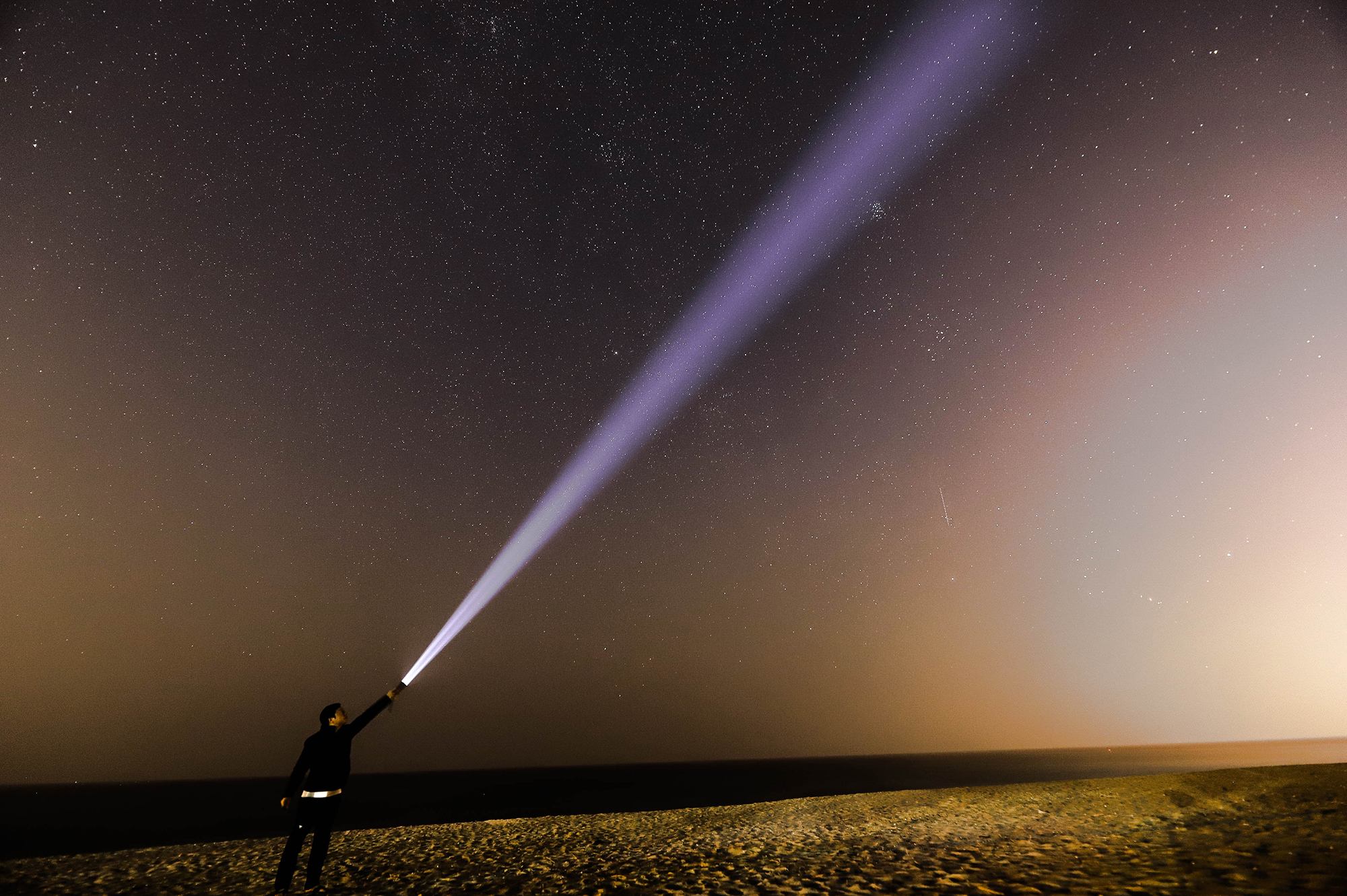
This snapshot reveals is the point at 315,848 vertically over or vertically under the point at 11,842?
over

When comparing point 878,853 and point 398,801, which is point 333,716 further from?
point 398,801

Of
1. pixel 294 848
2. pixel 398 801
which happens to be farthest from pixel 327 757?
pixel 398 801

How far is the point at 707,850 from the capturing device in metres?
11.0

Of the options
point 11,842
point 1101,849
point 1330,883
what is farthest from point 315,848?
point 11,842

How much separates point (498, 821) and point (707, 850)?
7577 millimetres

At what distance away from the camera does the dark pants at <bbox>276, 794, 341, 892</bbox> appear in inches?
321

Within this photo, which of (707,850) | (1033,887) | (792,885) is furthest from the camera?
(707,850)

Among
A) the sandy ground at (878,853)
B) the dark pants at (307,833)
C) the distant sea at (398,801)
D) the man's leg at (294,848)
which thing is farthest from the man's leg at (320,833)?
the distant sea at (398,801)

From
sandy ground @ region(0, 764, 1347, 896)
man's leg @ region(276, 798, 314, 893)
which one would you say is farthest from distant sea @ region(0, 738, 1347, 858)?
man's leg @ region(276, 798, 314, 893)

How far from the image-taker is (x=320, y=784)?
8195 mm

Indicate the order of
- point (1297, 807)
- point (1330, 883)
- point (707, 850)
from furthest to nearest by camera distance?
1. point (707, 850)
2. point (1297, 807)
3. point (1330, 883)

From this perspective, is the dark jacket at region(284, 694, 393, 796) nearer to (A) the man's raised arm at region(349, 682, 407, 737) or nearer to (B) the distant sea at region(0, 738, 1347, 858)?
(A) the man's raised arm at region(349, 682, 407, 737)

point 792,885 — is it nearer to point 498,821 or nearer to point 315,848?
point 315,848

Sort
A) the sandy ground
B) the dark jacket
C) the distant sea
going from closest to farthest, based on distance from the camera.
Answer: the sandy ground, the dark jacket, the distant sea
